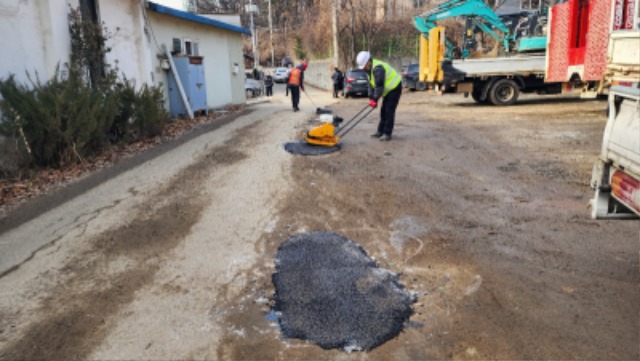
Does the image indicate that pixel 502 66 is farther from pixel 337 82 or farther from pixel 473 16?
pixel 337 82

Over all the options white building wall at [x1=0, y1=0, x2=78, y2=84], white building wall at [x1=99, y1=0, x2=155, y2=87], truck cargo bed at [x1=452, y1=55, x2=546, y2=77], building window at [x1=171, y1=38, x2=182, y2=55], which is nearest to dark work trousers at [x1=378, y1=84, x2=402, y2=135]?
white building wall at [x1=99, y1=0, x2=155, y2=87]

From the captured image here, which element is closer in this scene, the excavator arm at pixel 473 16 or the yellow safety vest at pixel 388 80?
the yellow safety vest at pixel 388 80

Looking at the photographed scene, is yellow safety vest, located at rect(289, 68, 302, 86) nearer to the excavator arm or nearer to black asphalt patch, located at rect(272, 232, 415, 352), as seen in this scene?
the excavator arm

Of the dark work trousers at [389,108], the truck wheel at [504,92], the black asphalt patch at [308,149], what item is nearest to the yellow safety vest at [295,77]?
the dark work trousers at [389,108]

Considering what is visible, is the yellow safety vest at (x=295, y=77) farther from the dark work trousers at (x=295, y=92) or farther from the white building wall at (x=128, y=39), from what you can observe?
the white building wall at (x=128, y=39)

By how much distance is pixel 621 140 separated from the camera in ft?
11.1

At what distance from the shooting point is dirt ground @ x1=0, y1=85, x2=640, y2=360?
10.5ft

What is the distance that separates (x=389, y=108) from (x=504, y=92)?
7.91 metres

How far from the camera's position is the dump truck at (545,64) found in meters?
10.9

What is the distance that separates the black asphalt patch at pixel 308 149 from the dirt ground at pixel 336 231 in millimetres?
268

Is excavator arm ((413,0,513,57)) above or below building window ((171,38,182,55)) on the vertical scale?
above

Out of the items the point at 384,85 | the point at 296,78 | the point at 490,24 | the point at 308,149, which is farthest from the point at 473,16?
the point at 308,149

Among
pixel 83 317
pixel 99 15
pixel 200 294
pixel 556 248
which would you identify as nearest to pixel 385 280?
pixel 200 294

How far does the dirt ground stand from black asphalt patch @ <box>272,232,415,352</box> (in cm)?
11
